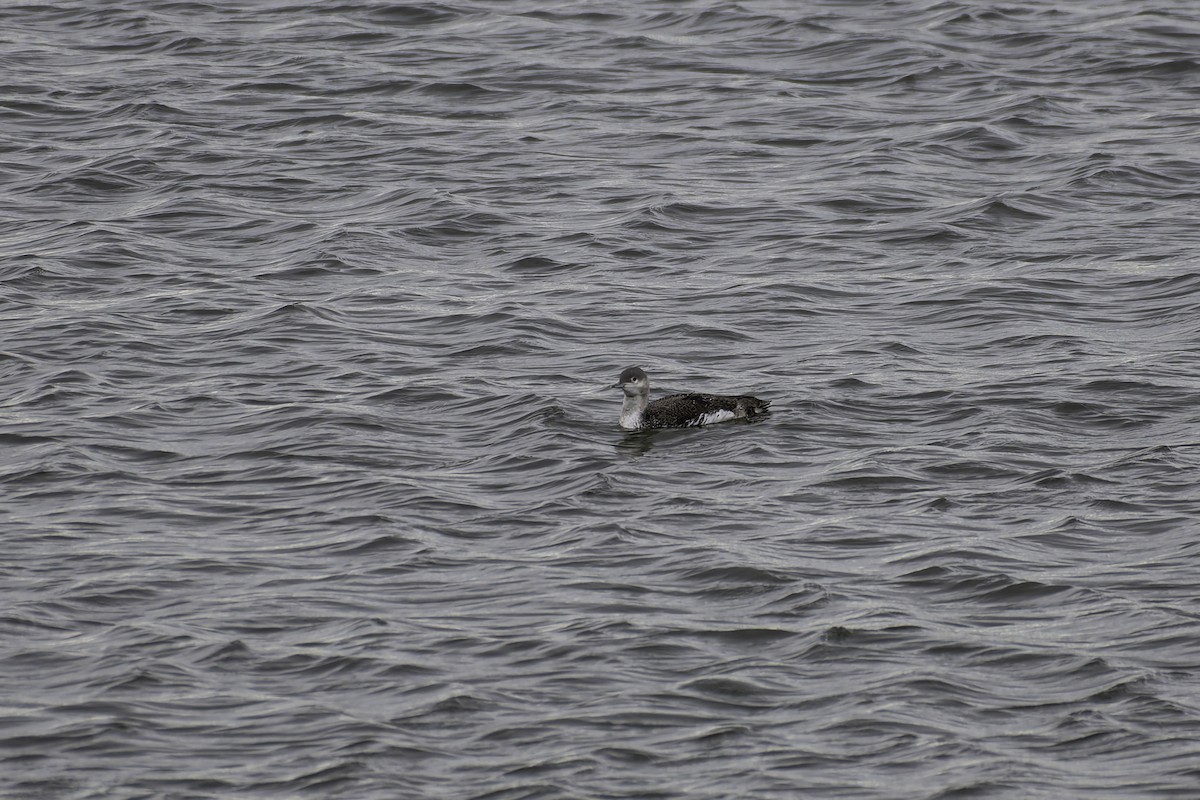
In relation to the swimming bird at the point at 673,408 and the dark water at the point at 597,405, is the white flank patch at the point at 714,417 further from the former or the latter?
the dark water at the point at 597,405

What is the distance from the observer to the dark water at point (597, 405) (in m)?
11.2

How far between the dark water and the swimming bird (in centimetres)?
24

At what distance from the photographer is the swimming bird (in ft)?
53.6

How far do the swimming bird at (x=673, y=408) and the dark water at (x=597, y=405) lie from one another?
0.80 feet

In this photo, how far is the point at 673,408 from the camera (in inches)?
648

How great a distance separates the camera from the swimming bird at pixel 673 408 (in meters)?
16.3

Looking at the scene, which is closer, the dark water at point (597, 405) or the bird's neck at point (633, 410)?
the dark water at point (597, 405)

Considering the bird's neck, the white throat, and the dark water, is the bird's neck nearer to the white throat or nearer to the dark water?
the white throat

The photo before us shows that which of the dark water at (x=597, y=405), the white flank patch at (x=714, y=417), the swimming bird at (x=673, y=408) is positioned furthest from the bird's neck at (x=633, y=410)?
the white flank patch at (x=714, y=417)

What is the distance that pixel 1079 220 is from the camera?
22.4m

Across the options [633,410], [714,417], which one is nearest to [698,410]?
[714,417]

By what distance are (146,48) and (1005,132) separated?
44.4ft

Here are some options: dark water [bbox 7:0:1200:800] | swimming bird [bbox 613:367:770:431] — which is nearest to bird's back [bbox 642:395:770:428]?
swimming bird [bbox 613:367:770:431]

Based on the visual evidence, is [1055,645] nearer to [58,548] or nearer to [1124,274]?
[58,548]
